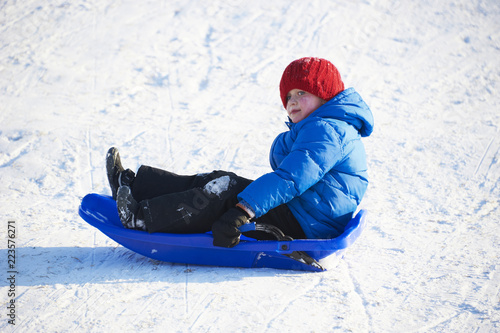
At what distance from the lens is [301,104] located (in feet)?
8.23

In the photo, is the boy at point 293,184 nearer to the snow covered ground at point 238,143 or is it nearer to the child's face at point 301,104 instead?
the child's face at point 301,104

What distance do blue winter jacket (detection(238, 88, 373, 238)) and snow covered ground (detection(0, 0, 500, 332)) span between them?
0.97ft

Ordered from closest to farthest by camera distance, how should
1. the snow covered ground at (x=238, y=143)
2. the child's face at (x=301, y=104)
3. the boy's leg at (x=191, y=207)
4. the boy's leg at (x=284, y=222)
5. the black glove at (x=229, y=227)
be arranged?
1. the snow covered ground at (x=238, y=143)
2. the black glove at (x=229, y=227)
3. the boy's leg at (x=191, y=207)
4. the boy's leg at (x=284, y=222)
5. the child's face at (x=301, y=104)

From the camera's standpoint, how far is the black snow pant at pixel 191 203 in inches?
89.4

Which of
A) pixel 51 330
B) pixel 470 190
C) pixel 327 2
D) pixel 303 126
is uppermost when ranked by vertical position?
pixel 303 126

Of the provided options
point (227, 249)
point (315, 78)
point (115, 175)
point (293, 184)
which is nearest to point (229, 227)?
point (227, 249)

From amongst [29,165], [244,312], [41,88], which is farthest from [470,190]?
[41,88]

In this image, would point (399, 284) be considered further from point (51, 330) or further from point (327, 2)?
point (327, 2)

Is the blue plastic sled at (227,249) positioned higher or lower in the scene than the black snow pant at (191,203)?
lower

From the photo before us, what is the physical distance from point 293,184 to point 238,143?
1.92m

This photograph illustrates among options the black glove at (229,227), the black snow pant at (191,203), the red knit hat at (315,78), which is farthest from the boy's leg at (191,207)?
the red knit hat at (315,78)

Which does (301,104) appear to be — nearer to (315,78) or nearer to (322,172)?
(315,78)

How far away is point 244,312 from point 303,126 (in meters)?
0.93

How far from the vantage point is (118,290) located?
6.78 ft
